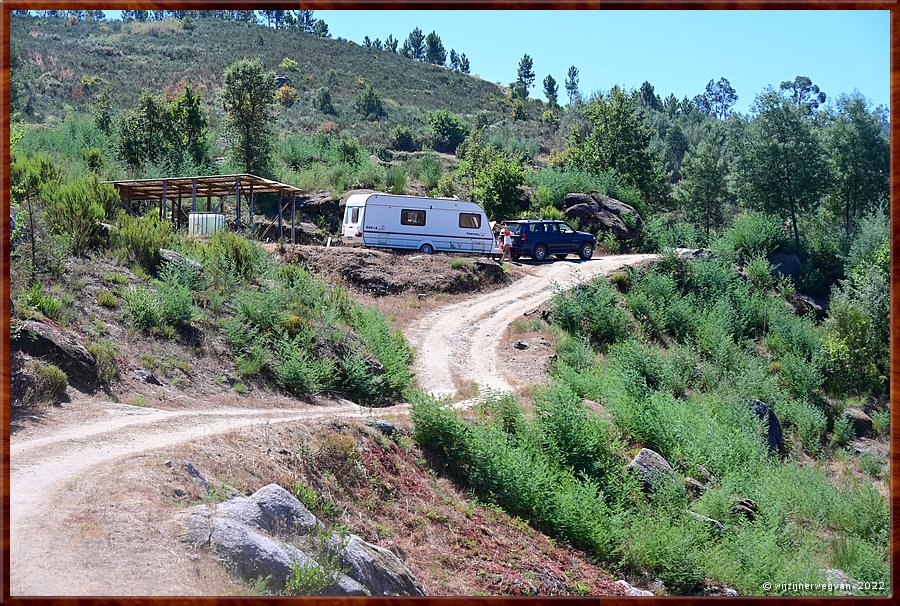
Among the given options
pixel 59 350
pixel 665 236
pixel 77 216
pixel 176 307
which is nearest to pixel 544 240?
pixel 665 236

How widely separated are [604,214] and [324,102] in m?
36.9

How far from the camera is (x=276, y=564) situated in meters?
6.78

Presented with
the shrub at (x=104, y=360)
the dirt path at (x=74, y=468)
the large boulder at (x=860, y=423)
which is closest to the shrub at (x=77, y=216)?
the shrub at (x=104, y=360)

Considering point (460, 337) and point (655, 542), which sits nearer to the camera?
point (655, 542)

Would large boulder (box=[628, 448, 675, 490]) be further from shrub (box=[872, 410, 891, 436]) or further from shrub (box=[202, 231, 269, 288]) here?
shrub (box=[872, 410, 891, 436])

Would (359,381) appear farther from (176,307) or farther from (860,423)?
(860,423)

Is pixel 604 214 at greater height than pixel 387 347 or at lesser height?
greater

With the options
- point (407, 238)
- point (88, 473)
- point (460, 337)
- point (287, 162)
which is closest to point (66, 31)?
point (287, 162)

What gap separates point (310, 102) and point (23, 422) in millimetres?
62505

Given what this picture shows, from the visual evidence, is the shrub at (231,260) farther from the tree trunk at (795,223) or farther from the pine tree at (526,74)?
the pine tree at (526,74)

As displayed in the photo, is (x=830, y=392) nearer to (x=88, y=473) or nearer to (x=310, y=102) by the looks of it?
(x=88, y=473)

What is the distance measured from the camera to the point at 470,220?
32062mm

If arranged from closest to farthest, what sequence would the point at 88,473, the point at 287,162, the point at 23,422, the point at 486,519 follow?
the point at 88,473
the point at 23,422
the point at 486,519
the point at 287,162

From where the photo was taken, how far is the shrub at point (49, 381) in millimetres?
11120
